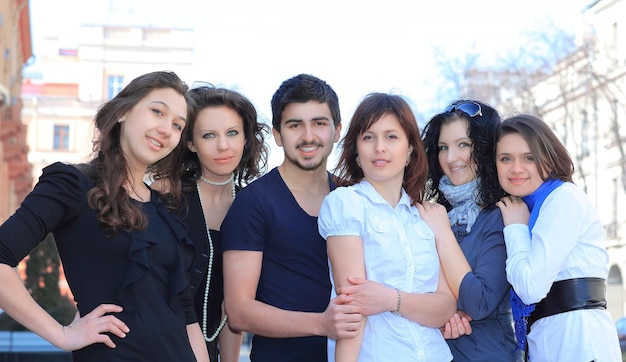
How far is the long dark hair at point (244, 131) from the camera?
16.8 feet

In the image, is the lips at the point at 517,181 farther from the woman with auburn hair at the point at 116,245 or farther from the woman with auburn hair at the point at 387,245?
the woman with auburn hair at the point at 116,245

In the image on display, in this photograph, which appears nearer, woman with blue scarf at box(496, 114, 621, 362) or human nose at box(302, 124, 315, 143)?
woman with blue scarf at box(496, 114, 621, 362)

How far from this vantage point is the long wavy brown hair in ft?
12.5

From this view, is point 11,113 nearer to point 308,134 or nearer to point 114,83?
point 308,134

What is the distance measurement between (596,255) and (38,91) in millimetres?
71427

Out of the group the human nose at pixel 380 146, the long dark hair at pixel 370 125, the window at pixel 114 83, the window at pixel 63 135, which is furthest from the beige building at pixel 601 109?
the window at pixel 63 135

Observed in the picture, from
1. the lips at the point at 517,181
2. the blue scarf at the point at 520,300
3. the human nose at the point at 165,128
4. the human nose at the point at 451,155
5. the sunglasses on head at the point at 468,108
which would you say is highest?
the sunglasses on head at the point at 468,108

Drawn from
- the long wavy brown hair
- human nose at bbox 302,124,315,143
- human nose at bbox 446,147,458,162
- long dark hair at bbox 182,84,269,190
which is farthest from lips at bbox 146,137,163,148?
human nose at bbox 446,147,458,162

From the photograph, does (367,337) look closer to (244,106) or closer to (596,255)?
(596,255)

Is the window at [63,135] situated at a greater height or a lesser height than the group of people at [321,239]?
greater

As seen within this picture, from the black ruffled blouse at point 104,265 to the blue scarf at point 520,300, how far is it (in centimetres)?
173

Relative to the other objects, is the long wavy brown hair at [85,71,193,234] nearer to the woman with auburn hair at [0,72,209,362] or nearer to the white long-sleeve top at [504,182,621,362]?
the woman with auburn hair at [0,72,209,362]

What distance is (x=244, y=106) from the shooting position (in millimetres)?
5203

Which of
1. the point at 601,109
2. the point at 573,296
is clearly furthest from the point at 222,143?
the point at 601,109
